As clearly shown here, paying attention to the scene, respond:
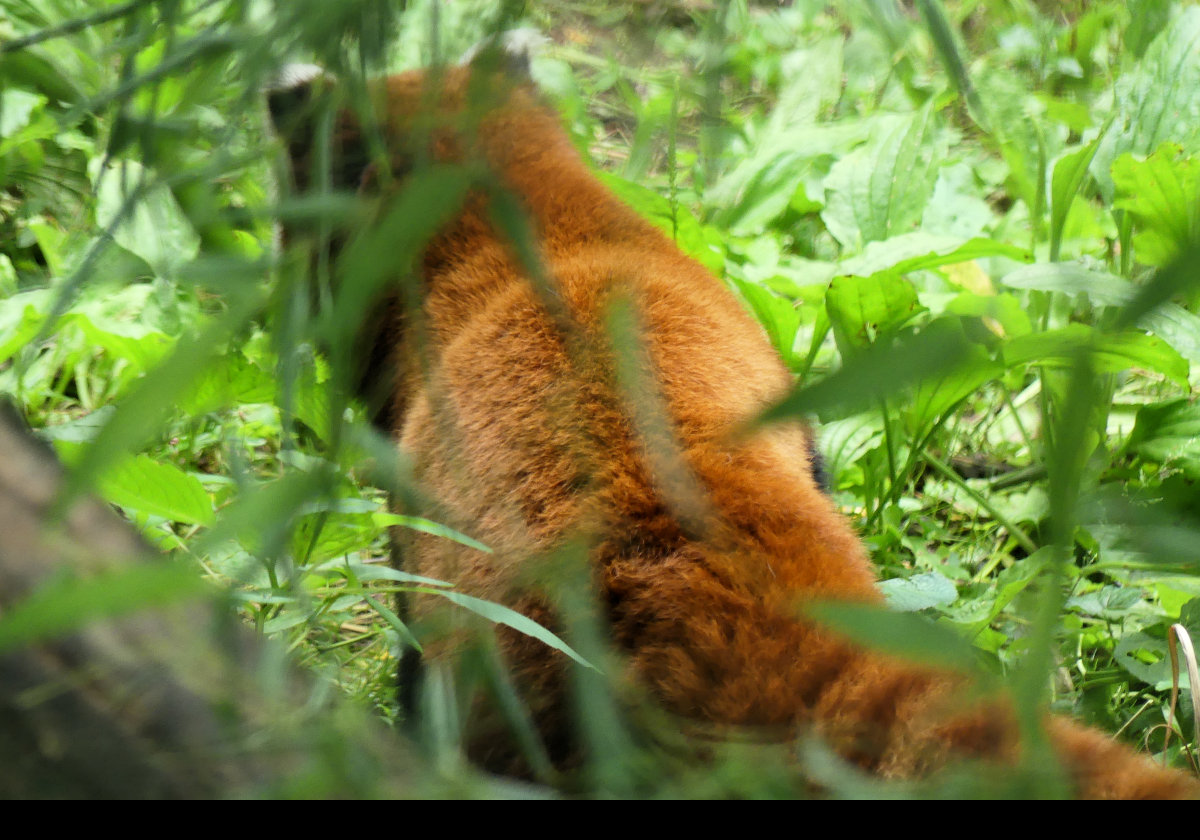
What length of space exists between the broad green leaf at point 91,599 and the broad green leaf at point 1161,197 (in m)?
2.30

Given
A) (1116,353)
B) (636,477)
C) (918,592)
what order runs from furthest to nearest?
(1116,353) → (918,592) → (636,477)

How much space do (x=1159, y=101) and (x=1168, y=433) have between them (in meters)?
1.00

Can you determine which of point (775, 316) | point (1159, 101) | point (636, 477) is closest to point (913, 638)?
point (636, 477)

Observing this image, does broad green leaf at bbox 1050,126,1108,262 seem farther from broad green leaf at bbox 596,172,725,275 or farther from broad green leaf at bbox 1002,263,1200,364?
broad green leaf at bbox 596,172,725,275

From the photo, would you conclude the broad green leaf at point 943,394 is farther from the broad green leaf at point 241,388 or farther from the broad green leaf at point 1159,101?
the broad green leaf at point 241,388

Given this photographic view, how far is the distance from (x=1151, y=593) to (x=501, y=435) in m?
1.48

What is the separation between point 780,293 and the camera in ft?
9.69

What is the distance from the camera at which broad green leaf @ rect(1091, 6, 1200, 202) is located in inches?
105

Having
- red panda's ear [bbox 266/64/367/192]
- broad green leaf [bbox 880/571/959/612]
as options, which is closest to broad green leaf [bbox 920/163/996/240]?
broad green leaf [bbox 880/571/959/612]

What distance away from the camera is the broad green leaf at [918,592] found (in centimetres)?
183

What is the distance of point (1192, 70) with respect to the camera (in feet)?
8.71

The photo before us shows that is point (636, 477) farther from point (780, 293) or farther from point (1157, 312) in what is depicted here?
point (780, 293)

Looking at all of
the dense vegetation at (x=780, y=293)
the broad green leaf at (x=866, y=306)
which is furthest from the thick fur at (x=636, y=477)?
the broad green leaf at (x=866, y=306)

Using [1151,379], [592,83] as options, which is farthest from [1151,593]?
[592,83]
